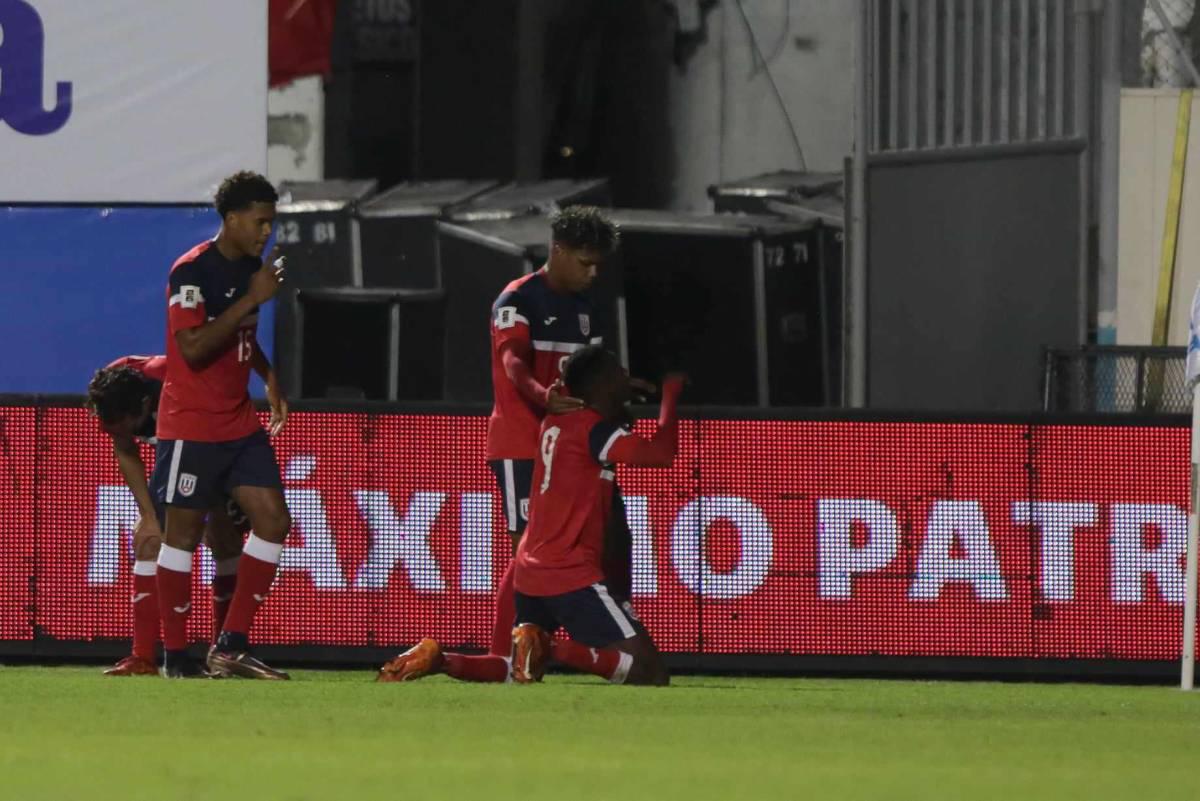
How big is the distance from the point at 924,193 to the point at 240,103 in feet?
14.0

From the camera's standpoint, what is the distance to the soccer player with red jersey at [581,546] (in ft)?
29.7

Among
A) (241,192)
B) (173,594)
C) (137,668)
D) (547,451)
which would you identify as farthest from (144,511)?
(547,451)

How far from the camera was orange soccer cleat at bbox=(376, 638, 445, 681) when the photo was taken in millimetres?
8859

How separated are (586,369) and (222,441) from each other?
1.36 m

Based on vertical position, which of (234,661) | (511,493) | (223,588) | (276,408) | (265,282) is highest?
(265,282)

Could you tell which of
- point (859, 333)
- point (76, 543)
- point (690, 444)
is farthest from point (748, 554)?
point (859, 333)

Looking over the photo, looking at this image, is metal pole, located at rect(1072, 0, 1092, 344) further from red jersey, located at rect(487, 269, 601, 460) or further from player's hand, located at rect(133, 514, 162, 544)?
player's hand, located at rect(133, 514, 162, 544)

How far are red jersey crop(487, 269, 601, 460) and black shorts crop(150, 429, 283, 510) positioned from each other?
2.85ft

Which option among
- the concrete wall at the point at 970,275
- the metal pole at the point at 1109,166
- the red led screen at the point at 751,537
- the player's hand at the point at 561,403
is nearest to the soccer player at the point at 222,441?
the player's hand at the point at 561,403

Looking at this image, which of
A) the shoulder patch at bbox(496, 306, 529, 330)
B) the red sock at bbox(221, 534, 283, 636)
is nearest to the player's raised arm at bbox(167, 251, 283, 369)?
the red sock at bbox(221, 534, 283, 636)

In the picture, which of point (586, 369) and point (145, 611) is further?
point (145, 611)

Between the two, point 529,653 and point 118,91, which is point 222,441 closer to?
point 529,653

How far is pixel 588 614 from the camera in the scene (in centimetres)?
906

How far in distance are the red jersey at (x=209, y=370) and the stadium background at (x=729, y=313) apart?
2163mm
